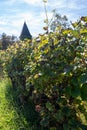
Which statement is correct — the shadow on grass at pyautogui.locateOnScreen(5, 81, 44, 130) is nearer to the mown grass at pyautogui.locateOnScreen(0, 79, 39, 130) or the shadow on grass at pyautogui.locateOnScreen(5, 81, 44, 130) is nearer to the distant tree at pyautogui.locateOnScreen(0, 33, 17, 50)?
the mown grass at pyautogui.locateOnScreen(0, 79, 39, 130)

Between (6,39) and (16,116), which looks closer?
(16,116)

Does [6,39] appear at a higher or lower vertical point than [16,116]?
higher

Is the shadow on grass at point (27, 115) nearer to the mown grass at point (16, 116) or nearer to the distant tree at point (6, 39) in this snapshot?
the mown grass at point (16, 116)

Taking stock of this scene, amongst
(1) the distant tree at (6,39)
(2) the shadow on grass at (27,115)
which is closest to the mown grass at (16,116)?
(2) the shadow on grass at (27,115)

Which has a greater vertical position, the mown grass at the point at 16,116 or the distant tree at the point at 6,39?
the distant tree at the point at 6,39

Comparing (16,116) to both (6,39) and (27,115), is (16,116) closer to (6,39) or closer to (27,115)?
(27,115)

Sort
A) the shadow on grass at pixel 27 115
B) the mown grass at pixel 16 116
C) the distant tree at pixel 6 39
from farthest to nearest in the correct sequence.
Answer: the distant tree at pixel 6 39
the mown grass at pixel 16 116
the shadow on grass at pixel 27 115

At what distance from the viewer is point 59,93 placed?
13.0 ft

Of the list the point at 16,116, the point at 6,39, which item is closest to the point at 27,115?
the point at 16,116

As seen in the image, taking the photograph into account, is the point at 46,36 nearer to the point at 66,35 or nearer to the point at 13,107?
the point at 66,35

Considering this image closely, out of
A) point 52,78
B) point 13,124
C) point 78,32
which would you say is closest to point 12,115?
point 13,124

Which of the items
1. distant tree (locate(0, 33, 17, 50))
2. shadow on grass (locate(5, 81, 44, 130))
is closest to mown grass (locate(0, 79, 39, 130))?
shadow on grass (locate(5, 81, 44, 130))

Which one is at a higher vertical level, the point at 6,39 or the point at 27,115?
the point at 6,39

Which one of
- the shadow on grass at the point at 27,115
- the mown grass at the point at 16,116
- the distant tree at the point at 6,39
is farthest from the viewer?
the distant tree at the point at 6,39
